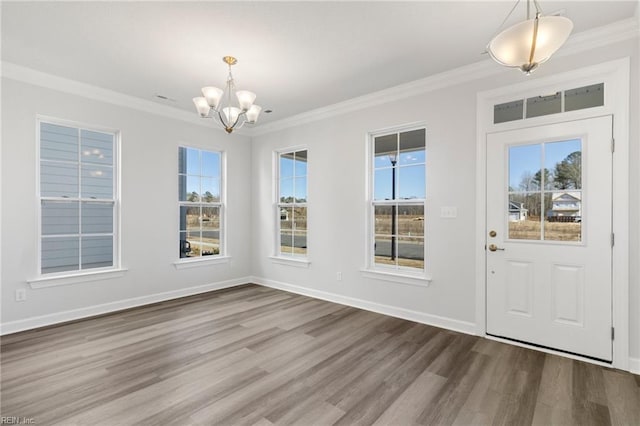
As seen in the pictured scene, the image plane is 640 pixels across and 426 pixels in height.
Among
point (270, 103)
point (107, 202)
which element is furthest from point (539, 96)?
point (107, 202)

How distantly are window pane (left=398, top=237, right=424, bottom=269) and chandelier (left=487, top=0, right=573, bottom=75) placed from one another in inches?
93.0

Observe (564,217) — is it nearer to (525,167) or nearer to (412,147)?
(525,167)

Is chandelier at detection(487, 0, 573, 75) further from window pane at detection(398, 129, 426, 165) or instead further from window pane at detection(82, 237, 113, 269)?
window pane at detection(82, 237, 113, 269)

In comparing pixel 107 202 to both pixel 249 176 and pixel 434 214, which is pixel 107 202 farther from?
pixel 434 214

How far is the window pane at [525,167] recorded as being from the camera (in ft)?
9.88

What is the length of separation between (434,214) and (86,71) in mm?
4303

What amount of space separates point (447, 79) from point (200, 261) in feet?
14.4

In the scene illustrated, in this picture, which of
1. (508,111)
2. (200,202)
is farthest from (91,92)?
(508,111)

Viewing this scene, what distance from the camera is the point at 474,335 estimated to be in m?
3.29

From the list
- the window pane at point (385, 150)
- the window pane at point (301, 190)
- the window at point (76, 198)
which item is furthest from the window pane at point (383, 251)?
the window at point (76, 198)

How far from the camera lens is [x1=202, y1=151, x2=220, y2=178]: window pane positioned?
204 inches

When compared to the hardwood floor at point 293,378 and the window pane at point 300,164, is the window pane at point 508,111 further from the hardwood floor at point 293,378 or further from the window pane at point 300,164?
the window pane at point 300,164

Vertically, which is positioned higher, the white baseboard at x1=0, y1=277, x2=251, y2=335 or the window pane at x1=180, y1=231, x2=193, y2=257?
the window pane at x1=180, y1=231, x2=193, y2=257

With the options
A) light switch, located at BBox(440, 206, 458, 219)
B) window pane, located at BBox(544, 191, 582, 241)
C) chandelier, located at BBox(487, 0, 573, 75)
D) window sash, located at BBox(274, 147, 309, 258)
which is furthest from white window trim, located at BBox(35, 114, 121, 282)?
window pane, located at BBox(544, 191, 582, 241)
